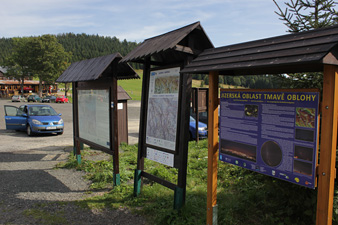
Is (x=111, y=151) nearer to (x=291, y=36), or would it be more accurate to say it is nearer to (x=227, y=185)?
(x=227, y=185)

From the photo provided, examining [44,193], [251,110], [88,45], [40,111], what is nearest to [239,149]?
[251,110]

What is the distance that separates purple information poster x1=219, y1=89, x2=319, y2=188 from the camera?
2719mm

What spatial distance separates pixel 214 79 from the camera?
367 cm

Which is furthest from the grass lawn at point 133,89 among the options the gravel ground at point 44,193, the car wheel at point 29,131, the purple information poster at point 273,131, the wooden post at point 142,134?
the purple information poster at point 273,131

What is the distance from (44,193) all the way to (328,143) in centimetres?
544

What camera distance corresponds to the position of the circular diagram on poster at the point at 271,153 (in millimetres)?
2982

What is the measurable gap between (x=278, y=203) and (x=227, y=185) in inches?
67.7

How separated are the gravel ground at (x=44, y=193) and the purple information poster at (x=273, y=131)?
2.11 m

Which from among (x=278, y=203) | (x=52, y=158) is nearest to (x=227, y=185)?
(x=278, y=203)

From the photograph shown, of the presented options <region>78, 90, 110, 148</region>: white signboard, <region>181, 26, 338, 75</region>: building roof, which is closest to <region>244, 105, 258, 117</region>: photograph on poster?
<region>181, 26, 338, 75</region>: building roof

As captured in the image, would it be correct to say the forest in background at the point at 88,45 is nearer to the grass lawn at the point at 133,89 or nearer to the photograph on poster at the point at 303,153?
the grass lawn at the point at 133,89

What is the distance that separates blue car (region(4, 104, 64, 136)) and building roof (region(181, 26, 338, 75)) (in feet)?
37.4

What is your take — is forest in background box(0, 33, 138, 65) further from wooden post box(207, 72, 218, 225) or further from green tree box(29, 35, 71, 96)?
wooden post box(207, 72, 218, 225)

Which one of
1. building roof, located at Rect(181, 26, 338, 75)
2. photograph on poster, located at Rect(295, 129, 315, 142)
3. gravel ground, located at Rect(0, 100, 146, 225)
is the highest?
building roof, located at Rect(181, 26, 338, 75)
